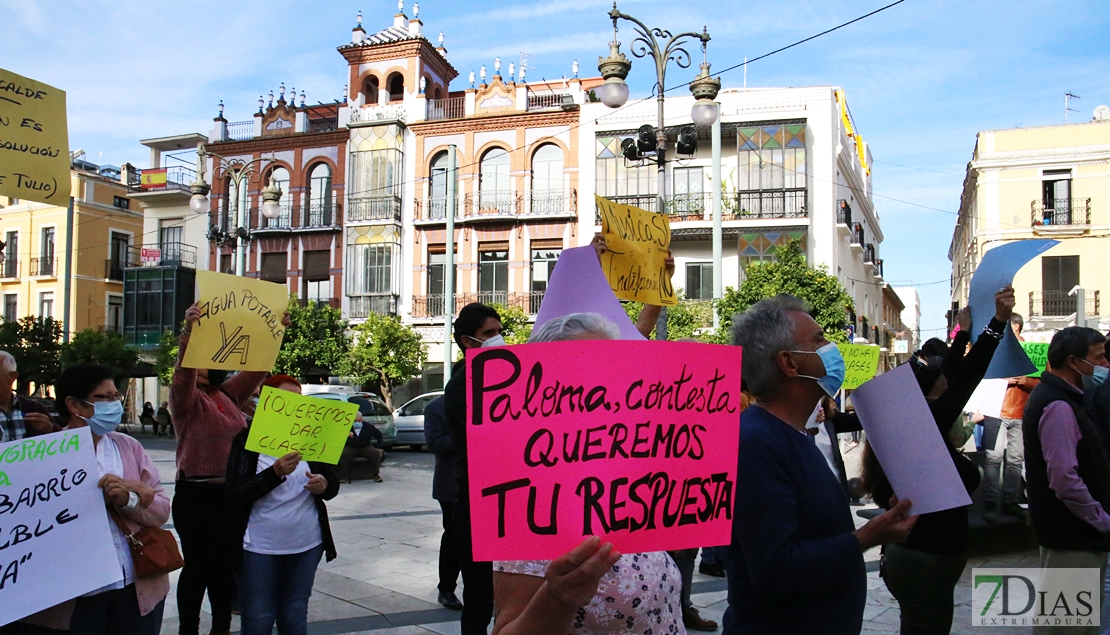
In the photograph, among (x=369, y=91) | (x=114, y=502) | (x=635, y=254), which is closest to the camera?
(x=114, y=502)

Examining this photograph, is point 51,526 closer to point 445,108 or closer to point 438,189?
point 438,189

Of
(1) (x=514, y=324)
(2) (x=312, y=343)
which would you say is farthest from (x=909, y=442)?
(2) (x=312, y=343)

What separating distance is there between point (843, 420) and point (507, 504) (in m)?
3.38

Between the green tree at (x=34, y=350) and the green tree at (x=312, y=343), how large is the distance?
7.36 meters

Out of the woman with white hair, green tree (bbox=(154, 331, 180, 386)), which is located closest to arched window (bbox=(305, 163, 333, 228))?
green tree (bbox=(154, 331, 180, 386))

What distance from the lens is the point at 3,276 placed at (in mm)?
41375

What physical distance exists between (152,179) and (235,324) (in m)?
38.1

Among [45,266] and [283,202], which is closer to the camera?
[283,202]

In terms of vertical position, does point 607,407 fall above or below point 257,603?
above

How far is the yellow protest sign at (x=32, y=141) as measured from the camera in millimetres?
4371

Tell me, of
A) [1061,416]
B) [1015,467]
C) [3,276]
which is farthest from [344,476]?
[3,276]

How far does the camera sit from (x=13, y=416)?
3.83 metres

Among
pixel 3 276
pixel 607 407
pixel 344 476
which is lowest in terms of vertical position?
pixel 344 476

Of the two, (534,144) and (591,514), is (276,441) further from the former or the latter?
(534,144)
